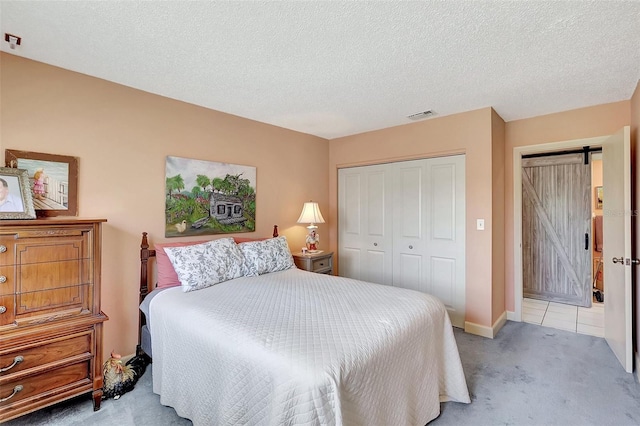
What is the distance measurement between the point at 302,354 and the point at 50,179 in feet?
7.42

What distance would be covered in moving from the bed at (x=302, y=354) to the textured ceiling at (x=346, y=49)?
1.67 metres

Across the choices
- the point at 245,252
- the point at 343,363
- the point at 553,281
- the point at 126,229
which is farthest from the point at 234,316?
the point at 553,281

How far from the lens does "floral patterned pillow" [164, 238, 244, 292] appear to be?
2398 mm

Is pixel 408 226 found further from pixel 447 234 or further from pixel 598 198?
pixel 598 198

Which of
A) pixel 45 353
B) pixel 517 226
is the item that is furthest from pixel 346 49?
pixel 517 226

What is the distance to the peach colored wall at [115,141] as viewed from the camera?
7.14ft

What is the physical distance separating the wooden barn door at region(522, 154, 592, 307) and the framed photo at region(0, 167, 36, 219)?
223 inches

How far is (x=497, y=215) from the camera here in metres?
3.38

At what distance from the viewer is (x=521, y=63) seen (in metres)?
2.21

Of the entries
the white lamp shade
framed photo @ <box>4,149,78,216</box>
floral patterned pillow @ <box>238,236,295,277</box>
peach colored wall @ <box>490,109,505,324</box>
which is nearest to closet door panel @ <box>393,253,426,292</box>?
peach colored wall @ <box>490,109,505,324</box>

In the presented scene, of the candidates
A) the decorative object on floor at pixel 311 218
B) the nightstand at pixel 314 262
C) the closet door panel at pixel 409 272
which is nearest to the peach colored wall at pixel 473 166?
the closet door panel at pixel 409 272

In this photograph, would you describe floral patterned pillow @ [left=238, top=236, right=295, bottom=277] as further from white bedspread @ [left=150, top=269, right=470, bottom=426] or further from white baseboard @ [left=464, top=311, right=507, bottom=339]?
white baseboard @ [left=464, top=311, right=507, bottom=339]

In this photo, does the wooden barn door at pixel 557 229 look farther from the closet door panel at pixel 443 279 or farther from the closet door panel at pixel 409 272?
the closet door panel at pixel 409 272

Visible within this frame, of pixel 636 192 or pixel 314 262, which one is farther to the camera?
pixel 314 262
